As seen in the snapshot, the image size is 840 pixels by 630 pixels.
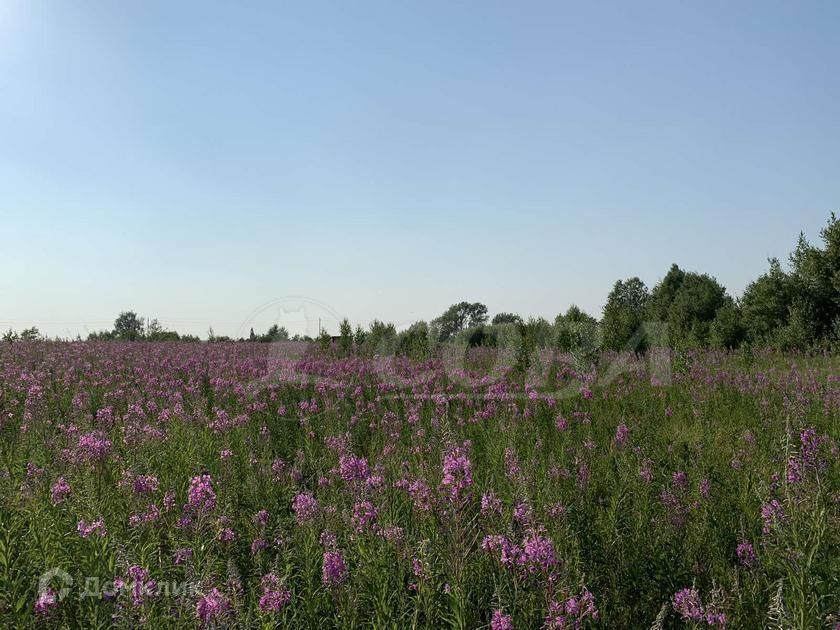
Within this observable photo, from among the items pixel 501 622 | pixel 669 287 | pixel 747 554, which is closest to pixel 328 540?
pixel 501 622

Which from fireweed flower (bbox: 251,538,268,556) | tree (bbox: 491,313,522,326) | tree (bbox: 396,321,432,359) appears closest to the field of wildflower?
fireweed flower (bbox: 251,538,268,556)

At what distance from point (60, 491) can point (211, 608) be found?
2.64m

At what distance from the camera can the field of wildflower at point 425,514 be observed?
114 inches

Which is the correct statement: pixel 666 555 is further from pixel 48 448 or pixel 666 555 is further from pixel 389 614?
pixel 48 448

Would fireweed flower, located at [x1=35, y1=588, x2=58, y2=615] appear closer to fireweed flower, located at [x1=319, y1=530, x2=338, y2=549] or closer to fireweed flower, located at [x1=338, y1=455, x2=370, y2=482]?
fireweed flower, located at [x1=319, y1=530, x2=338, y2=549]

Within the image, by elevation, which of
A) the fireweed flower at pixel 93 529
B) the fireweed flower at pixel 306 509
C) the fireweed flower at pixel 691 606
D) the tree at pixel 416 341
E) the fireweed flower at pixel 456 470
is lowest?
the fireweed flower at pixel 691 606

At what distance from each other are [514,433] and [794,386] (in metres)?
7.46

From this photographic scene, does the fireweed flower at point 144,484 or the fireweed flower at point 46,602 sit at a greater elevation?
the fireweed flower at point 144,484

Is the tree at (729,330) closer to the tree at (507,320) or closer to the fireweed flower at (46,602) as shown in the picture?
the tree at (507,320)

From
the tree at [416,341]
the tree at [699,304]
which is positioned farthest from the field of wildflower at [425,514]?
the tree at [699,304]

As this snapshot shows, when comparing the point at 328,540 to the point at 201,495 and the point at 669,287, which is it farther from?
the point at 669,287

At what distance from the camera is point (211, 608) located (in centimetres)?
258

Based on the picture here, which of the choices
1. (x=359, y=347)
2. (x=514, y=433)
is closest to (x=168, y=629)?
(x=514, y=433)

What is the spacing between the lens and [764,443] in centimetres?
715
